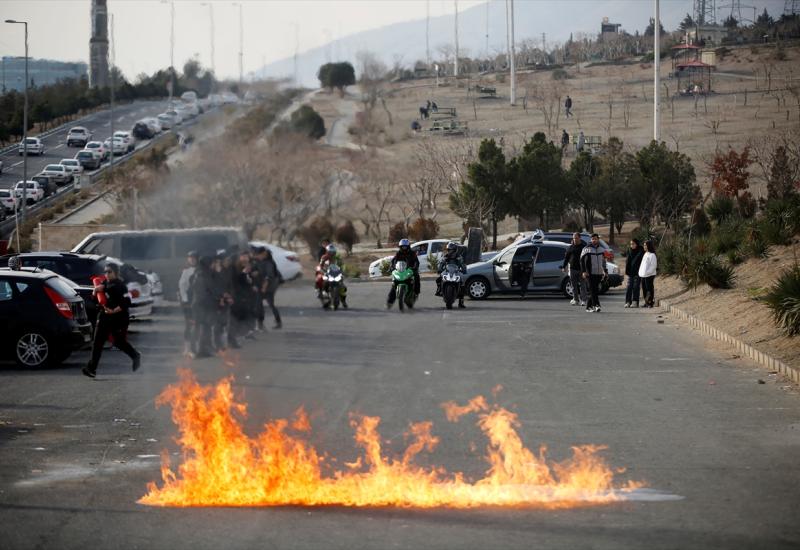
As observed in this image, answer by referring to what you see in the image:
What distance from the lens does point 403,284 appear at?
26891mm

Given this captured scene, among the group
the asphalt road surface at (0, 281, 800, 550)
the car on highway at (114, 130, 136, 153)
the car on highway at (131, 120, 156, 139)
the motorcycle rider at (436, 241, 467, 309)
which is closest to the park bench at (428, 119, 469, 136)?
the motorcycle rider at (436, 241, 467, 309)

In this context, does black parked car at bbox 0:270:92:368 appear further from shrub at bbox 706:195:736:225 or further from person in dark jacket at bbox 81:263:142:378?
shrub at bbox 706:195:736:225

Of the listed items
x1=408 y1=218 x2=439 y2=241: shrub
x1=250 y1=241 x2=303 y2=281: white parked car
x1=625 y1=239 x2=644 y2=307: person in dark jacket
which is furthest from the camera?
x1=408 y1=218 x2=439 y2=241: shrub

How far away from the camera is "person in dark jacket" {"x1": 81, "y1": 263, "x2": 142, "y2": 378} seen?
15602 mm

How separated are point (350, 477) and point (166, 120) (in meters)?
8.80

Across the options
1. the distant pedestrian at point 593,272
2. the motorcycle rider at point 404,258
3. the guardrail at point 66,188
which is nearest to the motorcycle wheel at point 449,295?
the motorcycle rider at point 404,258

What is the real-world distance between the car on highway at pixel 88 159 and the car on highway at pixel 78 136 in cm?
14

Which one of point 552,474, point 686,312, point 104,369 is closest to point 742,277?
point 686,312

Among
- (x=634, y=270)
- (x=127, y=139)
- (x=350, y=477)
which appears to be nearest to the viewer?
(x=350, y=477)

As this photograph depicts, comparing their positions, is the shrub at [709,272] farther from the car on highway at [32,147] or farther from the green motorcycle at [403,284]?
the car on highway at [32,147]

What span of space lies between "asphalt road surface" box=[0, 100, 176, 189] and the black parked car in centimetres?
326

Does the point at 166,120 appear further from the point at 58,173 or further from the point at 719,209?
the point at 719,209

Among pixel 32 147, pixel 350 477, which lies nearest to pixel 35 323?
pixel 32 147

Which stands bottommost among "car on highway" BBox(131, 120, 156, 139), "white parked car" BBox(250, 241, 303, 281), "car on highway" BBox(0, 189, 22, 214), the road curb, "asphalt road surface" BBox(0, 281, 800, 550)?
"asphalt road surface" BBox(0, 281, 800, 550)
